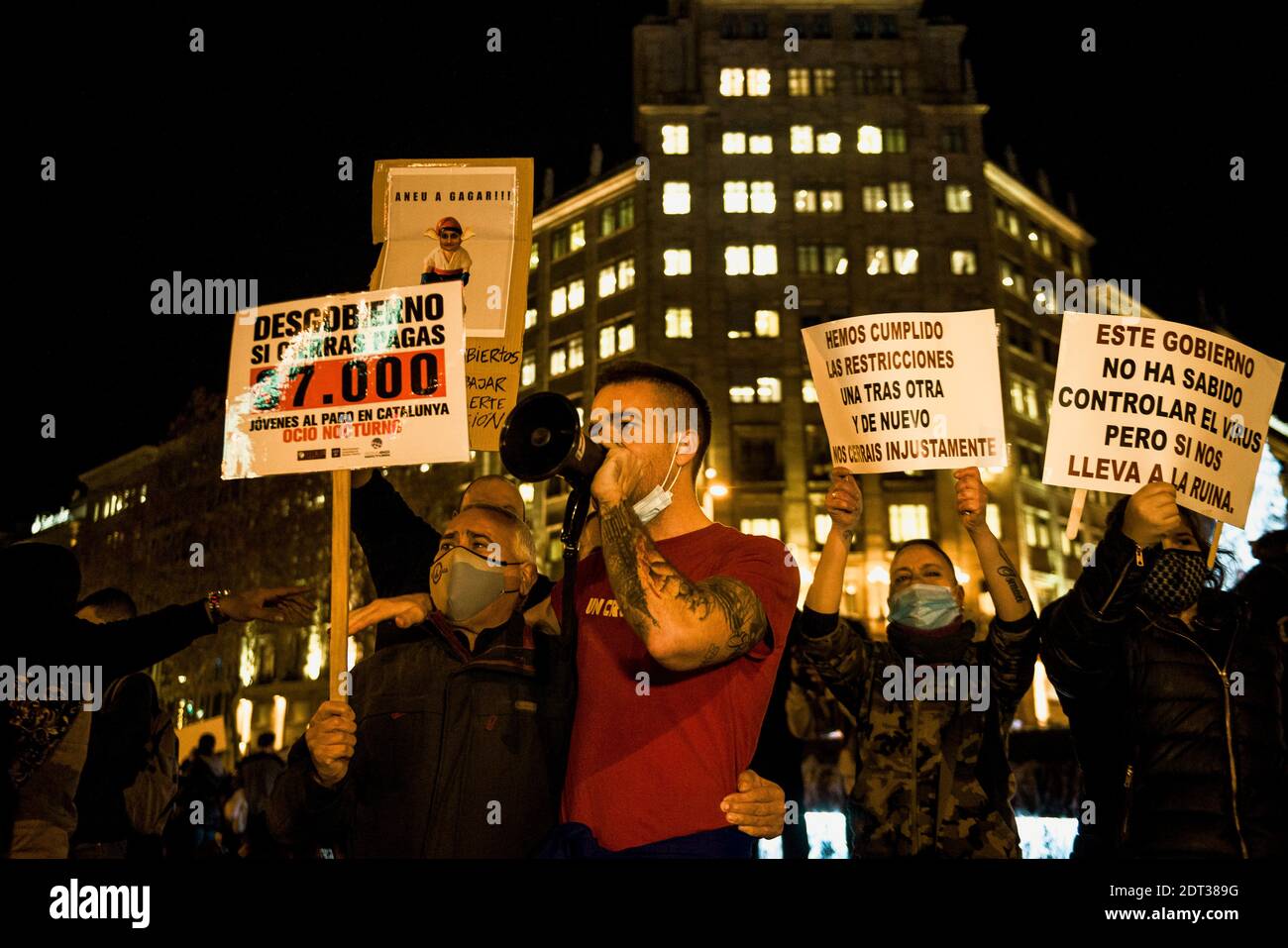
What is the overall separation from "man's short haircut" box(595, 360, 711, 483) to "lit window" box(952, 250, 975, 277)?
6406 centimetres

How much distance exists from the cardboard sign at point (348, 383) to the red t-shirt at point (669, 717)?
60.6 inches

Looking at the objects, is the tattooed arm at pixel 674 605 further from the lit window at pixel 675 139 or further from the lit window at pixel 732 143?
the lit window at pixel 732 143

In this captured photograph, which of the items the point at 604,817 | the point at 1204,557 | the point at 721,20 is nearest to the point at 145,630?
the point at 604,817

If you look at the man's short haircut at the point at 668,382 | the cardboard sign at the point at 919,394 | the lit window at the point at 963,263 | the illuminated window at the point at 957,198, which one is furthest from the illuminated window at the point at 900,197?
the man's short haircut at the point at 668,382

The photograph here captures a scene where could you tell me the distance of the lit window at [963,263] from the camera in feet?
212

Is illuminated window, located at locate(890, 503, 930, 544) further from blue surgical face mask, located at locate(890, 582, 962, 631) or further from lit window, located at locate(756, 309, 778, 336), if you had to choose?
blue surgical face mask, located at locate(890, 582, 962, 631)

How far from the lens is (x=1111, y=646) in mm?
4723

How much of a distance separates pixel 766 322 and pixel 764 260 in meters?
4.05

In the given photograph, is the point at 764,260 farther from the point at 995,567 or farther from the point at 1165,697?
the point at 1165,697

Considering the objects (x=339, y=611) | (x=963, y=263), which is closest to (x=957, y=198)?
(x=963, y=263)

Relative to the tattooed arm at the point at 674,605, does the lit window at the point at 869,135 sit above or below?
above

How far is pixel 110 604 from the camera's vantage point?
750cm
